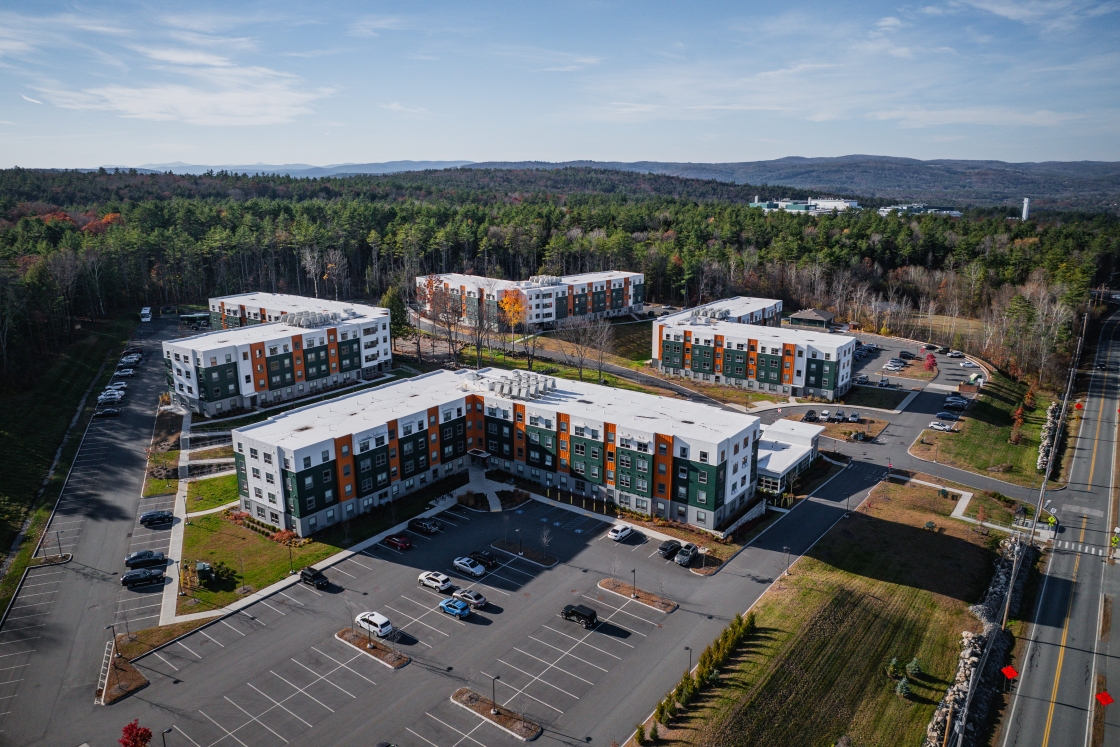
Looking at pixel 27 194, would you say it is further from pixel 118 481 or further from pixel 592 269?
pixel 118 481

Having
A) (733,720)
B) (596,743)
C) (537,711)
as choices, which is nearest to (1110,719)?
(733,720)

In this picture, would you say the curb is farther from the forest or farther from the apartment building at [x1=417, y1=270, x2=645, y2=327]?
the forest

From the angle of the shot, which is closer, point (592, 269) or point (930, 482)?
point (930, 482)

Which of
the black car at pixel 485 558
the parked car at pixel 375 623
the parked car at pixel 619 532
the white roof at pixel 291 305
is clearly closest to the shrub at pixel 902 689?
the parked car at pixel 619 532

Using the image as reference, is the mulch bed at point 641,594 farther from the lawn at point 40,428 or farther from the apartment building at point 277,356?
the apartment building at point 277,356

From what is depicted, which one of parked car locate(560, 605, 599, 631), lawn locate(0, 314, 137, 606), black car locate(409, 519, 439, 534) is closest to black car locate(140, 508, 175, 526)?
lawn locate(0, 314, 137, 606)

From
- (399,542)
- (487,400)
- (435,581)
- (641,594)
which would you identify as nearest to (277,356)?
(487,400)
